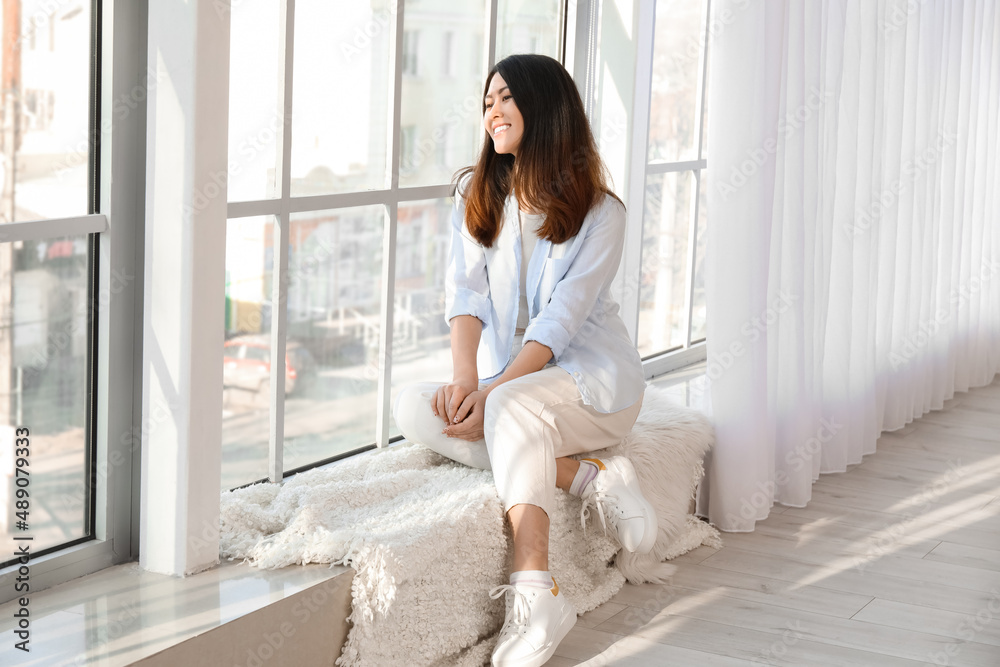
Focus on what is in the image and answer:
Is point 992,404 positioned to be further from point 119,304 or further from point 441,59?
point 119,304

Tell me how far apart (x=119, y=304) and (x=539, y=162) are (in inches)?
34.4

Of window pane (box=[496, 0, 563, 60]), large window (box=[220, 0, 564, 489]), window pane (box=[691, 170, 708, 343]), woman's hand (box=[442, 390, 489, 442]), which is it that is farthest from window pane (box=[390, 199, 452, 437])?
window pane (box=[691, 170, 708, 343])

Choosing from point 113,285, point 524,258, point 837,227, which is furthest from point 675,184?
point 113,285

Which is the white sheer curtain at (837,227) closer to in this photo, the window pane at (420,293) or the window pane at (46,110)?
the window pane at (420,293)

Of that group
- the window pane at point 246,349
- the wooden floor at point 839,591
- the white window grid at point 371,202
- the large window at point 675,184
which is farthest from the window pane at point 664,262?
the window pane at point 246,349

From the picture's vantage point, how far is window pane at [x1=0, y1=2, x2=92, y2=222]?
4.83 ft

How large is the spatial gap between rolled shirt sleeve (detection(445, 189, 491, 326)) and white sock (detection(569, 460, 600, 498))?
37cm

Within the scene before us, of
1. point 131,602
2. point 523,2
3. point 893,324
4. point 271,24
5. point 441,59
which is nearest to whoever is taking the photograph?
point 131,602

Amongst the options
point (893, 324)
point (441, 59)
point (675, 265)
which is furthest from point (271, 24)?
point (893, 324)

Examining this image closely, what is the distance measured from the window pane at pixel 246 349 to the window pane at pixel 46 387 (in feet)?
1.05

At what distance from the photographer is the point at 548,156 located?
212 cm

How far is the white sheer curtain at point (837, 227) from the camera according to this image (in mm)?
2494

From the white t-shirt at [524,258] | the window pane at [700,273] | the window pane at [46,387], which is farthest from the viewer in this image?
the window pane at [700,273]

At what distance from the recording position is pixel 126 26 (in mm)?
1588
